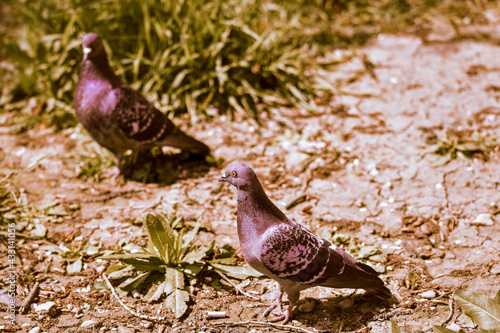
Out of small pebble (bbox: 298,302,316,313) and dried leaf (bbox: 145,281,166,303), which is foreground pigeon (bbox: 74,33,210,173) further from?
small pebble (bbox: 298,302,316,313)

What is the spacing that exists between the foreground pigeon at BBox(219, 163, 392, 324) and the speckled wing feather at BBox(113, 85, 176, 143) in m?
1.56

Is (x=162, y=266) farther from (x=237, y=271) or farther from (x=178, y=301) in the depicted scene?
(x=237, y=271)

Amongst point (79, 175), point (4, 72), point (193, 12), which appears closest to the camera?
point (79, 175)

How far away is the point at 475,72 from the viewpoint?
5680 millimetres

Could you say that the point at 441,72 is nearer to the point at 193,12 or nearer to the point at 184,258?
the point at 193,12

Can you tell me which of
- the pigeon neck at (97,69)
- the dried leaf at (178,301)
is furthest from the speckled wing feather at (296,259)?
the pigeon neck at (97,69)

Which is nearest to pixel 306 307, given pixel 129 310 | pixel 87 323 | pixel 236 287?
pixel 236 287

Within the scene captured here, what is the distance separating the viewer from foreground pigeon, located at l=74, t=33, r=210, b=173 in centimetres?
425

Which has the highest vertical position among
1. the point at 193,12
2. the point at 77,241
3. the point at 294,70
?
the point at 193,12

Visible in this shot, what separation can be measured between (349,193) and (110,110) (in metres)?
2.03

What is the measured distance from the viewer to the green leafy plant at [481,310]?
8.67ft

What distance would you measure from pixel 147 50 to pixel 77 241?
2.48 meters

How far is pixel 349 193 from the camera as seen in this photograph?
4.26 m

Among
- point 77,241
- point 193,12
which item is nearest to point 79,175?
point 77,241
